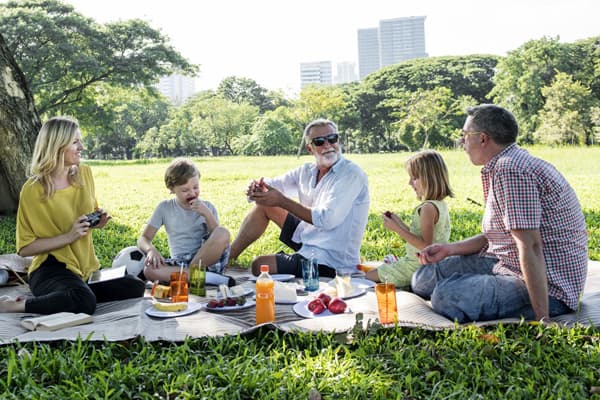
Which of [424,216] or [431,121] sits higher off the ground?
[431,121]

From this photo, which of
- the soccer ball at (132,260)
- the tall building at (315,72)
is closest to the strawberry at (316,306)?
the soccer ball at (132,260)

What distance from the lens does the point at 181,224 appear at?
15.3 feet

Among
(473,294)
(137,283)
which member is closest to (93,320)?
(137,283)

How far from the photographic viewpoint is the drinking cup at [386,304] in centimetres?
319

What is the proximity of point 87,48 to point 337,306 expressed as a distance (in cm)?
2872

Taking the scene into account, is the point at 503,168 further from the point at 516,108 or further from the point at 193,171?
the point at 516,108

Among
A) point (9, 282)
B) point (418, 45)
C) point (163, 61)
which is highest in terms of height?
point (418, 45)

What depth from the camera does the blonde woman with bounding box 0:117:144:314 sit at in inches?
147

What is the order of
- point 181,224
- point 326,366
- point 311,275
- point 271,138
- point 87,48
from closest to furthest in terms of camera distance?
point 326,366, point 311,275, point 181,224, point 87,48, point 271,138

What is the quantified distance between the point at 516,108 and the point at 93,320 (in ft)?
150

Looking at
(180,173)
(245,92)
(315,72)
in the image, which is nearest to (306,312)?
(180,173)

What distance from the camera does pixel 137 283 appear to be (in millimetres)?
4012

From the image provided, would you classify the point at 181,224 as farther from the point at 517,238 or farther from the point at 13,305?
the point at 517,238

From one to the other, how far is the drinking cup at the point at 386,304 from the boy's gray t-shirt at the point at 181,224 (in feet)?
6.14
